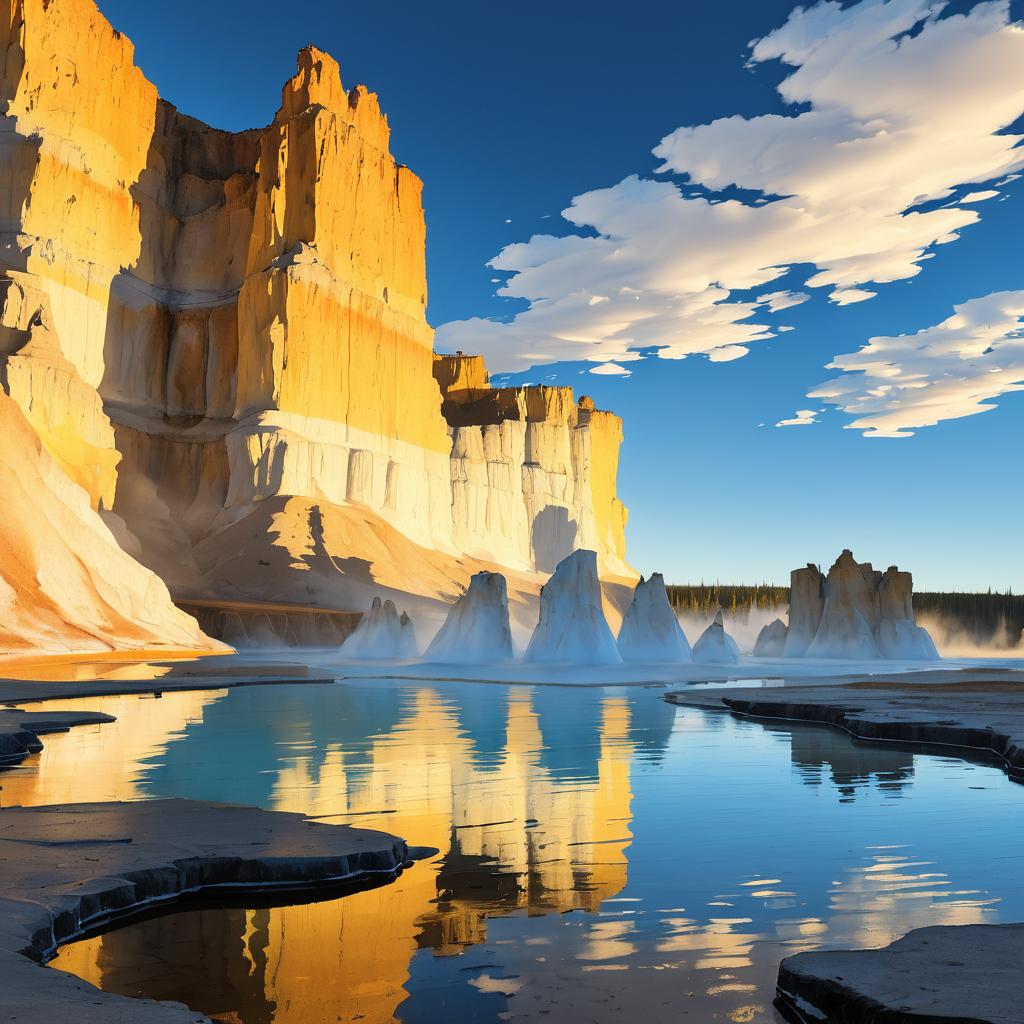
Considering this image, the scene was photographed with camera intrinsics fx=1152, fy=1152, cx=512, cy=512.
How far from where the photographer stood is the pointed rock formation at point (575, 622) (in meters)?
36.5

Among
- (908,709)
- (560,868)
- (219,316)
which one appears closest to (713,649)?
(908,709)

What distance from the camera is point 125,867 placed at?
6.27 metres

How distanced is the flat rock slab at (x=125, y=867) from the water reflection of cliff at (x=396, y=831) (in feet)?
0.89

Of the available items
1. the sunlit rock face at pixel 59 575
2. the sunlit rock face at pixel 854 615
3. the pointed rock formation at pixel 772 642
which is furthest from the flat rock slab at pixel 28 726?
the pointed rock formation at pixel 772 642

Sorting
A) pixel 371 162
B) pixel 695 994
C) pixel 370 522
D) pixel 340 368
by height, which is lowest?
pixel 695 994

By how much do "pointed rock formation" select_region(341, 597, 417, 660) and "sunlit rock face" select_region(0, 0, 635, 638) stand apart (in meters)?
19.5

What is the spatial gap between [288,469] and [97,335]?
1523cm

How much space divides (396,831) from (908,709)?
35.4 ft

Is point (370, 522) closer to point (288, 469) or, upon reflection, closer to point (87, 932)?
point (288, 469)

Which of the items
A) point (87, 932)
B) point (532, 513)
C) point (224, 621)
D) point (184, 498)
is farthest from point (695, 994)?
point (532, 513)

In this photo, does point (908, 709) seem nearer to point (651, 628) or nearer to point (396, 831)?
point (396, 831)

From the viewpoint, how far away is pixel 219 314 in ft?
279

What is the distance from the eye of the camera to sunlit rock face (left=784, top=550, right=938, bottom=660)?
47.3 metres

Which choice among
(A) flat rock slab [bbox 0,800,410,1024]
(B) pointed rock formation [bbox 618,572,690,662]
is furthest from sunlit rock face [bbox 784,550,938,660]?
(A) flat rock slab [bbox 0,800,410,1024]
